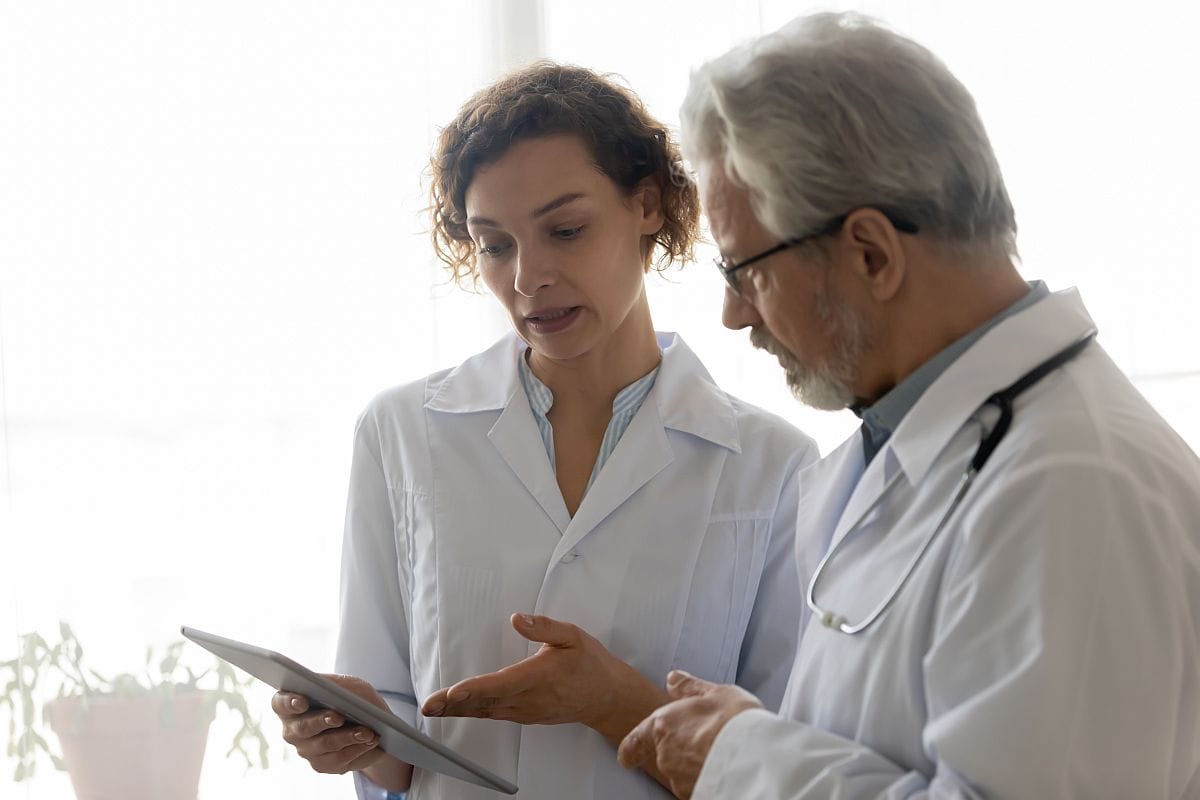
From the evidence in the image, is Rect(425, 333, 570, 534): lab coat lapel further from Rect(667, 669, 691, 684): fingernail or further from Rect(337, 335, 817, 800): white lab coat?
Rect(667, 669, 691, 684): fingernail

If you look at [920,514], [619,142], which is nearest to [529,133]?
[619,142]

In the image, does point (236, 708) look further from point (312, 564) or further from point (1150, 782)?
point (1150, 782)

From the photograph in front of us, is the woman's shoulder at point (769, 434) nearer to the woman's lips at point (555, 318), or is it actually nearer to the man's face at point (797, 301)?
the woman's lips at point (555, 318)

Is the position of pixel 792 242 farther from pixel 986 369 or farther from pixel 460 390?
pixel 460 390

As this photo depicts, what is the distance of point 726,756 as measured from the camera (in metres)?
1.11

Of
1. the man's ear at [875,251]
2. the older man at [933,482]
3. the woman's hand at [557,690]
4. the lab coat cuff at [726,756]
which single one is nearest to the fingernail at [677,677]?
the older man at [933,482]

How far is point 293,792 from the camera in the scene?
2424 mm

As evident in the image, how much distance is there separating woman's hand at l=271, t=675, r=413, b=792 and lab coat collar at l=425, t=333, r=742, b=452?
43cm

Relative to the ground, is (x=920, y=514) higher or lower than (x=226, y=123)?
lower

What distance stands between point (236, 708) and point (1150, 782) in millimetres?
1846

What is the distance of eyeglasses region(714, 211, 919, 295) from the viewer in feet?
3.61

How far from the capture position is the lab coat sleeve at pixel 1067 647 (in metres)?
0.92

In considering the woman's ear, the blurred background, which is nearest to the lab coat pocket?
the woman's ear

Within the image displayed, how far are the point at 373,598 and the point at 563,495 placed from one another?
0.31 m
